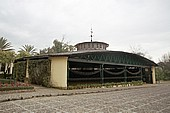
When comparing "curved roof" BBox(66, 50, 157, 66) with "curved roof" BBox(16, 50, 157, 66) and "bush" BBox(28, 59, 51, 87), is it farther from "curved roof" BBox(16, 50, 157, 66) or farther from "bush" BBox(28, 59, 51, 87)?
"bush" BBox(28, 59, 51, 87)

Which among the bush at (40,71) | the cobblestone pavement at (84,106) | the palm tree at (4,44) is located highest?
the palm tree at (4,44)

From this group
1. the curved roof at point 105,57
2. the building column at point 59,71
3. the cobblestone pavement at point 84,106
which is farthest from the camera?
the curved roof at point 105,57

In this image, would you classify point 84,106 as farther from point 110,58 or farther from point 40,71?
point 110,58

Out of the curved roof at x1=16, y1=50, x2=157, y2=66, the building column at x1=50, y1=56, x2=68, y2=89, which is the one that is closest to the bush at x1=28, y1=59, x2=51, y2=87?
the building column at x1=50, y1=56, x2=68, y2=89

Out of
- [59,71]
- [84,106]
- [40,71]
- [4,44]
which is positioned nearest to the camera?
[84,106]

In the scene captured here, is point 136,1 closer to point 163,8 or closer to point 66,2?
point 163,8

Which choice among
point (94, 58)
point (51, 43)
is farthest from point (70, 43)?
point (94, 58)

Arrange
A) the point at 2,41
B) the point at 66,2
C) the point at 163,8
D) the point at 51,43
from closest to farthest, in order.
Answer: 1. the point at 66,2
2. the point at 163,8
3. the point at 2,41
4. the point at 51,43

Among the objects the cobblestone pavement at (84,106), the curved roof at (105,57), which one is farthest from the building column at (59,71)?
the cobblestone pavement at (84,106)

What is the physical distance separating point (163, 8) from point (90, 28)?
12893mm

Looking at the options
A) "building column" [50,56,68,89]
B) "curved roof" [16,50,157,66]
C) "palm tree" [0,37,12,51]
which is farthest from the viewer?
"palm tree" [0,37,12,51]

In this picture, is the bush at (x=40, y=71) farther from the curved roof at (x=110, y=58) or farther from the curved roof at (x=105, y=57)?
the curved roof at (x=110, y=58)

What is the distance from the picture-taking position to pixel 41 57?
13695 mm

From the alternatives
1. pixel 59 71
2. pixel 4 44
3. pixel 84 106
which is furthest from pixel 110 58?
pixel 4 44
